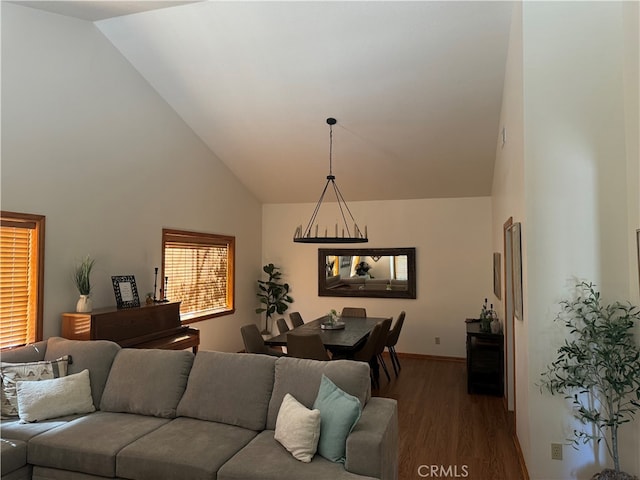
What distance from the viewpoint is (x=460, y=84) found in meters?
4.52

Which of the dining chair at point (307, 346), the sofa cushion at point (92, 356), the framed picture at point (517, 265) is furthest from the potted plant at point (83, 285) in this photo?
the framed picture at point (517, 265)

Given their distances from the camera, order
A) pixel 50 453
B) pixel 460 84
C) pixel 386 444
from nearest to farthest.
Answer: pixel 386 444, pixel 50 453, pixel 460 84

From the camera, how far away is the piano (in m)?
3.94

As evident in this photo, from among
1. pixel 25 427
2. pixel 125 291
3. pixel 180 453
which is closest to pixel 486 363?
pixel 180 453

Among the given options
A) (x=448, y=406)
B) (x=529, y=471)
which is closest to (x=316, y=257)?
(x=448, y=406)

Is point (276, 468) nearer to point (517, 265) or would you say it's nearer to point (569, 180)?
point (517, 265)

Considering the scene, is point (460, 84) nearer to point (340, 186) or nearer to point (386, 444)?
point (340, 186)

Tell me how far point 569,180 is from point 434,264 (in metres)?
4.07

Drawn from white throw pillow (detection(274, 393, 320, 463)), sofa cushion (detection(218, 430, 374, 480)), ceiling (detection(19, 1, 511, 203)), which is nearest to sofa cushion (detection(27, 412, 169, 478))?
sofa cushion (detection(218, 430, 374, 480))

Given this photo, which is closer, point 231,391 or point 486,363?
point 231,391

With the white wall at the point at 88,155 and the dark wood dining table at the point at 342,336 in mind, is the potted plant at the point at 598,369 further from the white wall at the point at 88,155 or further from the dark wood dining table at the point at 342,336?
the white wall at the point at 88,155

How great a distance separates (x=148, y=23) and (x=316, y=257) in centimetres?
442

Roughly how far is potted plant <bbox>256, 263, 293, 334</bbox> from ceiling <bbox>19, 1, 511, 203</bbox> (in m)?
1.99

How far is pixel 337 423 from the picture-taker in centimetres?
246
